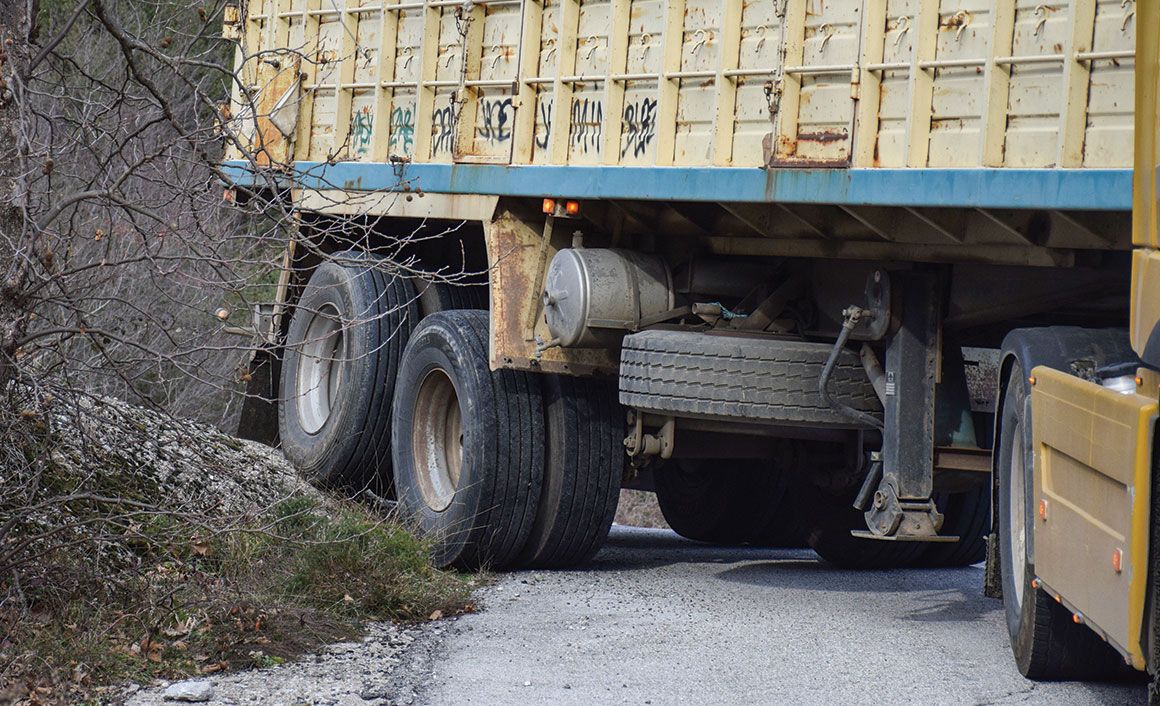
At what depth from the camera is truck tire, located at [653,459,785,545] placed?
32.5ft

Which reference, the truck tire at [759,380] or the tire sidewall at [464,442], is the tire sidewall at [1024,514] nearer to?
the truck tire at [759,380]

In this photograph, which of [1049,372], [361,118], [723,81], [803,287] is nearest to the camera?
[1049,372]

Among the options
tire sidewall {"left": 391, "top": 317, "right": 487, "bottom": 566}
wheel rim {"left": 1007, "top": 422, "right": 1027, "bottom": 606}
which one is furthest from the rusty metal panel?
tire sidewall {"left": 391, "top": 317, "right": 487, "bottom": 566}

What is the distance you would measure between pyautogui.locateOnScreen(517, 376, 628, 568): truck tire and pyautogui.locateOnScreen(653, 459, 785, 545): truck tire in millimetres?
1831

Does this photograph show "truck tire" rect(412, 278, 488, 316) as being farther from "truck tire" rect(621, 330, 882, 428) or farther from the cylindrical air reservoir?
"truck tire" rect(621, 330, 882, 428)

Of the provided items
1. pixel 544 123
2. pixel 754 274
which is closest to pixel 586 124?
pixel 544 123

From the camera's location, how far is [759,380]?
7008 mm

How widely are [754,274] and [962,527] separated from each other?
2077 millimetres

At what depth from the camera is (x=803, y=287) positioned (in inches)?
297

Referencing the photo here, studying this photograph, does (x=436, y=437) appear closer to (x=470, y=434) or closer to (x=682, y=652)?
(x=470, y=434)

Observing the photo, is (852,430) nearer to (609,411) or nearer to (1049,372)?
(609,411)

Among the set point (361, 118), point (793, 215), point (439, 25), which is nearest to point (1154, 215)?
point (793, 215)

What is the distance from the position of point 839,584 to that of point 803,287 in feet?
5.10

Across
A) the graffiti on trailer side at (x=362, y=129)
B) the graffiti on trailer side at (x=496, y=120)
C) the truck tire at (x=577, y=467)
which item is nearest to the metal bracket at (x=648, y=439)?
the truck tire at (x=577, y=467)
